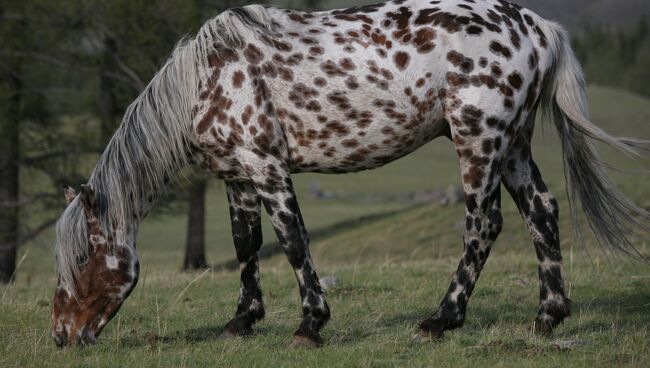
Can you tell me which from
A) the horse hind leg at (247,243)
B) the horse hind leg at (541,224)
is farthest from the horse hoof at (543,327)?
the horse hind leg at (247,243)

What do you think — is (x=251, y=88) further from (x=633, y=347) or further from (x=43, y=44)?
(x=43, y=44)

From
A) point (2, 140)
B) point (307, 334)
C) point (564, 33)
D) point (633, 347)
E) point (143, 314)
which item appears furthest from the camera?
point (2, 140)

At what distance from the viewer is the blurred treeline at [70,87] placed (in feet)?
64.4

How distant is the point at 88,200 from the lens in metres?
6.12

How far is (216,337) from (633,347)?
3.11 meters

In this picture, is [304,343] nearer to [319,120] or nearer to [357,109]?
[319,120]

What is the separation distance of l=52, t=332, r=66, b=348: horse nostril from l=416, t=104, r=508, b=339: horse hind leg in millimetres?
2547

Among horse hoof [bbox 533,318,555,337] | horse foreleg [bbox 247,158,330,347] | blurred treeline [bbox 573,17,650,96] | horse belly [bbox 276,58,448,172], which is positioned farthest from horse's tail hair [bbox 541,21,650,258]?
blurred treeline [bbox 573,17,650,96]

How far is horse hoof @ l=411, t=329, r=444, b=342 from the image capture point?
6.10m

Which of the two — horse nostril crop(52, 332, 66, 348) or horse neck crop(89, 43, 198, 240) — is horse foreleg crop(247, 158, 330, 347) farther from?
horse nostril crop(52, 332, 66, 348)

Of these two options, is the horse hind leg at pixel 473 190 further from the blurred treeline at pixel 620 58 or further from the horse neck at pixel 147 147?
the blurred treeline at pixel 620 58

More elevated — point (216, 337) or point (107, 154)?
point (107, 154)

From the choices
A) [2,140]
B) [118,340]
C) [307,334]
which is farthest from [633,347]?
[2,140]

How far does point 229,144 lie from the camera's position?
248 inches
